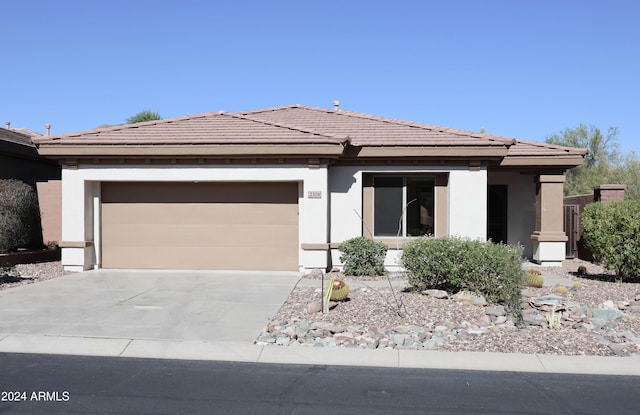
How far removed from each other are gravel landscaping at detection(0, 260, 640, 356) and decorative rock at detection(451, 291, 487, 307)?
0.10 meters

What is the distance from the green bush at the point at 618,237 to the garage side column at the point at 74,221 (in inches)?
489

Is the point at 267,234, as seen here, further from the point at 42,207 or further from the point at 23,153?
the point at 23,153

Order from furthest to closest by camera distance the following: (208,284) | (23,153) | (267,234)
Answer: (23,153), (267,234), (208,284)

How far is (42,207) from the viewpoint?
54.9 feet

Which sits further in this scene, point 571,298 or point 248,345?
point 571,298

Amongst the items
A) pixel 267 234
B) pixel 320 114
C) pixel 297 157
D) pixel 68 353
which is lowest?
pixel 68 353

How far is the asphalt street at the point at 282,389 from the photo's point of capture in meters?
5.20

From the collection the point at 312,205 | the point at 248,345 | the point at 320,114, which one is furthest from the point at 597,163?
the point at 248,345

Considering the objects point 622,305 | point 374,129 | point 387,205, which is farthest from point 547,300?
point 374,129

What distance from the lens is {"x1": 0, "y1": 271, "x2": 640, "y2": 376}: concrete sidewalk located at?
6.77 metres

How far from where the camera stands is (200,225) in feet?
47.2

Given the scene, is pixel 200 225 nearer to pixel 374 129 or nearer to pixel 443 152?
pixel 374 129

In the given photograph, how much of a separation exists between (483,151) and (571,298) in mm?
5060

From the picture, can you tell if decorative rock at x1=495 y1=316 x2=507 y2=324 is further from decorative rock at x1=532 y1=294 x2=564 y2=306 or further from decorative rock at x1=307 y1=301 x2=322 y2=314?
decorative rock at x1=307 y1=301 x2=322 y2=314
